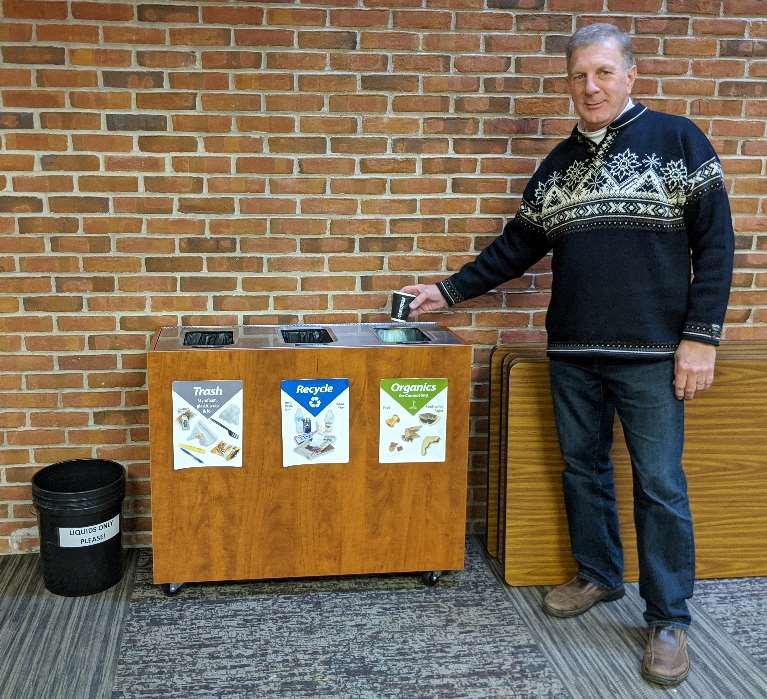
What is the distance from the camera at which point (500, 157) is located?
2.97 meters

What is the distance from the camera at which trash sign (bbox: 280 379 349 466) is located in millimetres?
2639

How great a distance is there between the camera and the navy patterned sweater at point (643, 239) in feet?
7.47

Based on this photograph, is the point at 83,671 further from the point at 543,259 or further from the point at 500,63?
the point at 500,63

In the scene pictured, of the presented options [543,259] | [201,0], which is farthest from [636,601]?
[201,0]

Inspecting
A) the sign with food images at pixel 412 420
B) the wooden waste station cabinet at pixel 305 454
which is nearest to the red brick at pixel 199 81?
the wooden waste station cabinet at pixel 305 454

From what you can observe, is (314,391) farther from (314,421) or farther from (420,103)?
(420,103)

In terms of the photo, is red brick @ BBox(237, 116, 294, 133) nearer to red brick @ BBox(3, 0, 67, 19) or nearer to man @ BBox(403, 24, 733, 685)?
red brick @ BBox(3, 0, 67, 19)

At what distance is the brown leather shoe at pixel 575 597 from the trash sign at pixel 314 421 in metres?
0.86

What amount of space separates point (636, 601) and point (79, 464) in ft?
6.80

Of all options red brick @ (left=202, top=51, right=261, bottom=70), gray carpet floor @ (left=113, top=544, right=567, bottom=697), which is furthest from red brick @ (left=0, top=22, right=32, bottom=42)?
gray carpet floor @ (left=113, top=544, right=567, bottom=697)

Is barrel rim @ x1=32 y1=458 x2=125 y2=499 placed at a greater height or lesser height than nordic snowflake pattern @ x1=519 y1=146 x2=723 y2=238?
lesser

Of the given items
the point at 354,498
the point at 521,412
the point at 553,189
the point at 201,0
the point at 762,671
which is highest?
the point at 201,0

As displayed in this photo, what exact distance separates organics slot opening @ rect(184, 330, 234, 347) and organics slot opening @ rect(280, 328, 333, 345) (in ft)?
0.64

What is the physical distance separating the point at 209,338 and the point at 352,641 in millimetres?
1149
